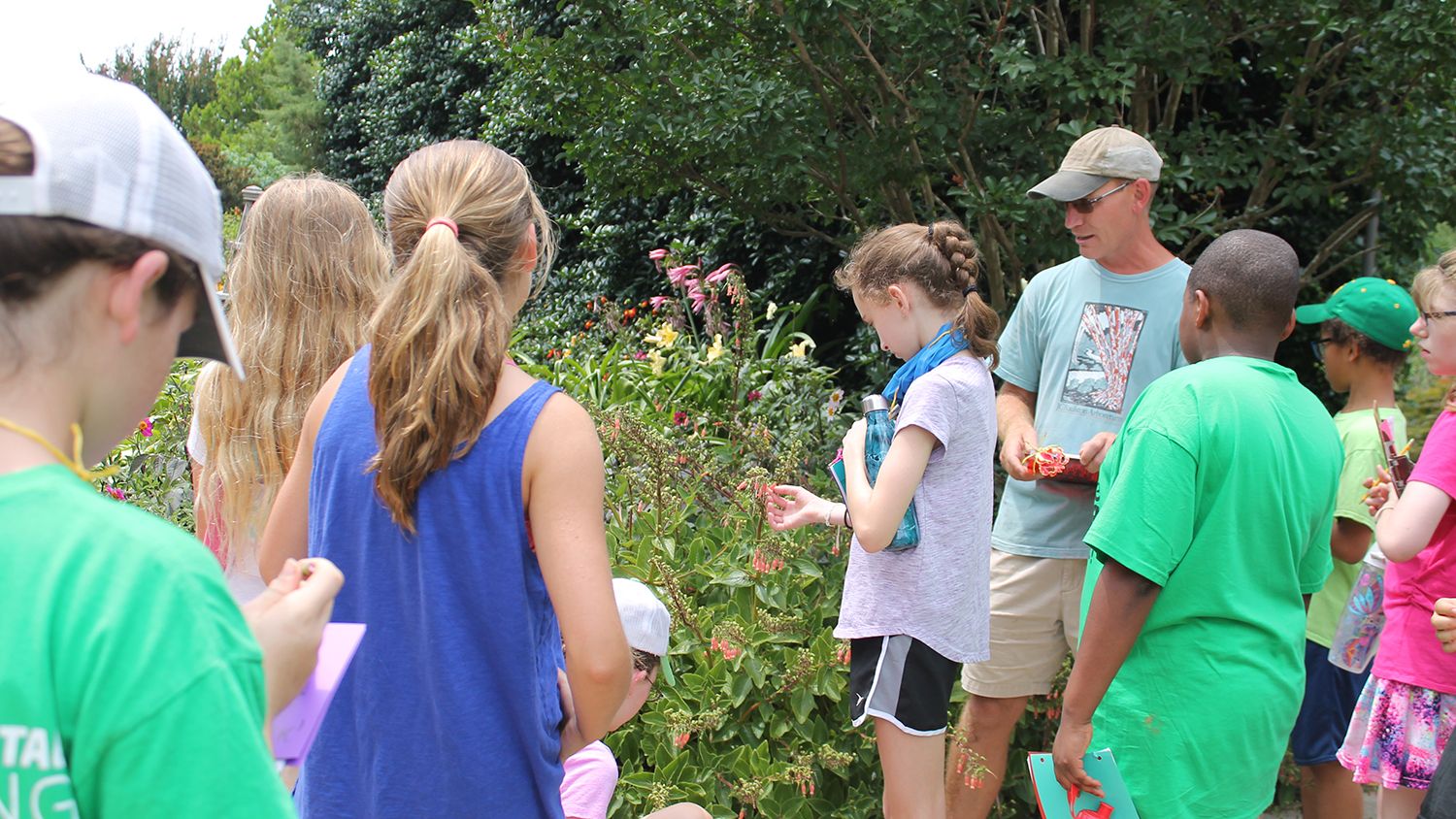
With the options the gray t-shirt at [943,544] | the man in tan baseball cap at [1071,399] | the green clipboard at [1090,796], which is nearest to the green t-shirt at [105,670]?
the green clipboard at [1090,796]

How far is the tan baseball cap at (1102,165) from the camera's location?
3.58 metres

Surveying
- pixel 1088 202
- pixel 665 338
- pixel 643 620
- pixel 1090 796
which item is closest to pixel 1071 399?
pixel 1088 202

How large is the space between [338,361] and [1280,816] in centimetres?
391

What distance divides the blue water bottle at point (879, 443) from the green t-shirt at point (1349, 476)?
149 centimetres

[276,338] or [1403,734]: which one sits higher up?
[276,338]

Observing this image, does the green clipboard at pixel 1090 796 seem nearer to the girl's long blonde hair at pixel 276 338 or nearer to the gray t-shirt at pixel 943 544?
the gray t-shirt at pixel 943 544

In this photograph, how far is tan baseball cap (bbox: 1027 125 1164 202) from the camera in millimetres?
3578

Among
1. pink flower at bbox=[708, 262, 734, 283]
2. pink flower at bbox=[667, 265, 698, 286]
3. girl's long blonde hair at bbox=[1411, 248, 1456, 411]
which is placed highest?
girl's long blonde hair at bbox=[1411, 248, 1456, 411]

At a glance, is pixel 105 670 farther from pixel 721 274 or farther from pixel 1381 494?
pixel 721 274

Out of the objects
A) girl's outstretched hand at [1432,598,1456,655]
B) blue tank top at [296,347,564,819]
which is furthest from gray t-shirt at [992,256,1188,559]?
blue tank top at [296,347,564,819]

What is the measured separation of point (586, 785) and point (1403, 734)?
2174mm

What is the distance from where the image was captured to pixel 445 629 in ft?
5.85

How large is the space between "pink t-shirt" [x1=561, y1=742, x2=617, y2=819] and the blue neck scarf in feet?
3.87

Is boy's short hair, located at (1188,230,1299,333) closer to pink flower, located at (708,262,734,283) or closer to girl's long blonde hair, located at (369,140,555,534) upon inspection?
girl's long blonde hair, located at (369,140,555,534)
